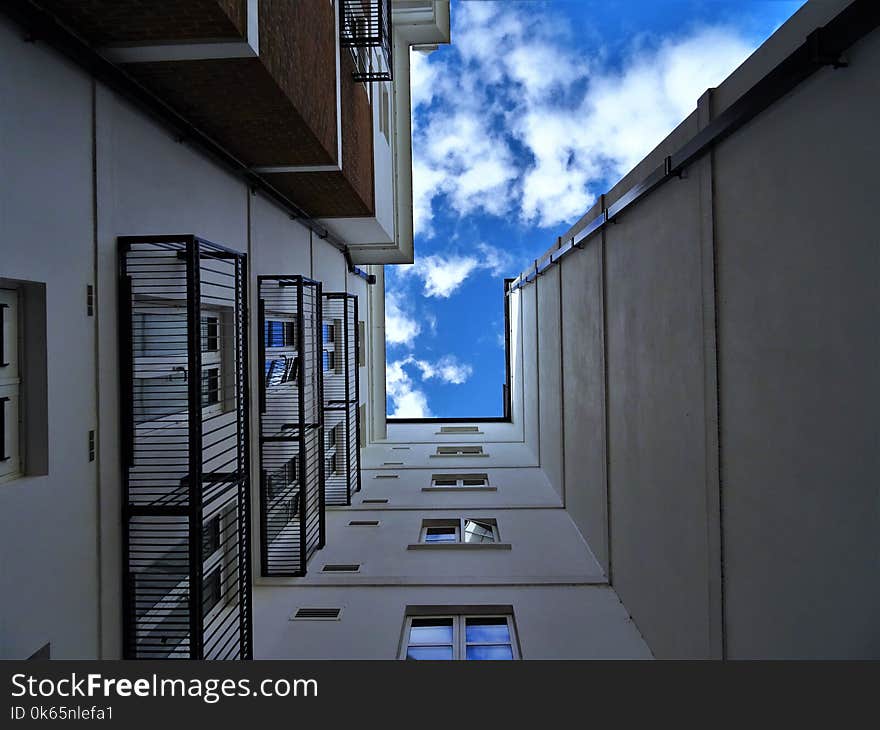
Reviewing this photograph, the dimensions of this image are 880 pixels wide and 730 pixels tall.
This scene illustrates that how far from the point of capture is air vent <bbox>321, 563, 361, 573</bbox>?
35.3 ft

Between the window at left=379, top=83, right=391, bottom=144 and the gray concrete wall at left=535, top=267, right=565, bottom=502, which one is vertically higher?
the window at left=379, top=83, right=391, bottom=144

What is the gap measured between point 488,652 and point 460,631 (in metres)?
0.57

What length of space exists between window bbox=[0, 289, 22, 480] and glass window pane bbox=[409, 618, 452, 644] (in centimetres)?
561

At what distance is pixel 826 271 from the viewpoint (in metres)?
4.16

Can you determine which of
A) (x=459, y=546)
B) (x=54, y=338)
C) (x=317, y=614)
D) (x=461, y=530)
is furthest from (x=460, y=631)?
(x=54, y=338)

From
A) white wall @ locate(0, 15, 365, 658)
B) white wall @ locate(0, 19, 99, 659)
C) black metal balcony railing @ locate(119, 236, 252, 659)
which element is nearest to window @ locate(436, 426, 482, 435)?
black metal balcony railing @ locate(119, 236, 252, 659)

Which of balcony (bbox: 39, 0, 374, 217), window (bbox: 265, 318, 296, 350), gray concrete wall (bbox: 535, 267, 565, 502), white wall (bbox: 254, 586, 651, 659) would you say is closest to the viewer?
balcony (bbox: 39, 0, 374, 217)

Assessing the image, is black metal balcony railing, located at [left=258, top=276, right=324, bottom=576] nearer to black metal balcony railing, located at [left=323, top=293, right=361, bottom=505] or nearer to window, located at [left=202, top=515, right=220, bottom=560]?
window, located at [left=202, top=515, right=220, bottom=560]

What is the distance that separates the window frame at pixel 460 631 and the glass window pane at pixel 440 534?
3.42 metres

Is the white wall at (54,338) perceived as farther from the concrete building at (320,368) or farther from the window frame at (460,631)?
the window frame at (460,631)
